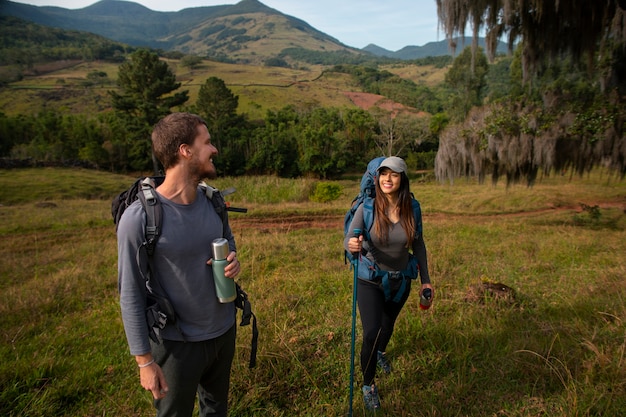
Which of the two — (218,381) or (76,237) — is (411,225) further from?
(76,237)

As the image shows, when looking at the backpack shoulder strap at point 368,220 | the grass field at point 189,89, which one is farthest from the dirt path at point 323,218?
the grass field at point 189,89

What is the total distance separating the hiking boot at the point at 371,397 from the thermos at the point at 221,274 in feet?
5.02

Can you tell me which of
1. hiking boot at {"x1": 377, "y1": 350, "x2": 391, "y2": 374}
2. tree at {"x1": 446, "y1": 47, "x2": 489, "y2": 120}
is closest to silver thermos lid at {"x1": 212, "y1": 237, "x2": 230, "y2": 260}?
hiking boot at {"x1": 377, "y1": 350, "x2": 391, "y2": 374}

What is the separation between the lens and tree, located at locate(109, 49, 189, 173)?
42.1 metres

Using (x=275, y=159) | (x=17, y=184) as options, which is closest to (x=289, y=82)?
(x=275, y=159)

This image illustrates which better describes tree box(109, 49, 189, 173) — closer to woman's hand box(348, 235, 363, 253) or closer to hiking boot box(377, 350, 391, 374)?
hiking boot box(377, 350, 391, 374)

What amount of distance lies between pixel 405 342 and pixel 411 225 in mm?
1461

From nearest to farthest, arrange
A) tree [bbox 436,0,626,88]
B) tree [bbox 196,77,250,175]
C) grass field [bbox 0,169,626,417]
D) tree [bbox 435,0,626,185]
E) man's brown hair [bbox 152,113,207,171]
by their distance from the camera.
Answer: man's brown hair [bbox 152,113,207,171], grass field [bbox 0,169,626,417], tree [bbox 436,0,626,88], tree [bbox 435,0,626,185], tree [bbox 196,77,250,175]

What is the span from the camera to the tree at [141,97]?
4206cm

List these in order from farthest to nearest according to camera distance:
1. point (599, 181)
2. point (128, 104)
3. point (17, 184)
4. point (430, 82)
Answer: point (430, 82) < point (128, 104) < point (17, 184) < point (599, 181)

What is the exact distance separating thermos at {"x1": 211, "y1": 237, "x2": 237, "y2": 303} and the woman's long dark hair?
4.11 ft

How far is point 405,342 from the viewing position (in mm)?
3385

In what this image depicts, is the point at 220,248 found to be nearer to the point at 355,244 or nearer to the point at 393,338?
the point at 355,244

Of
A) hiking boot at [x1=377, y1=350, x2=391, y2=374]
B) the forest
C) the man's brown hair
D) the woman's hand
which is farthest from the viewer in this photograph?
the forest
